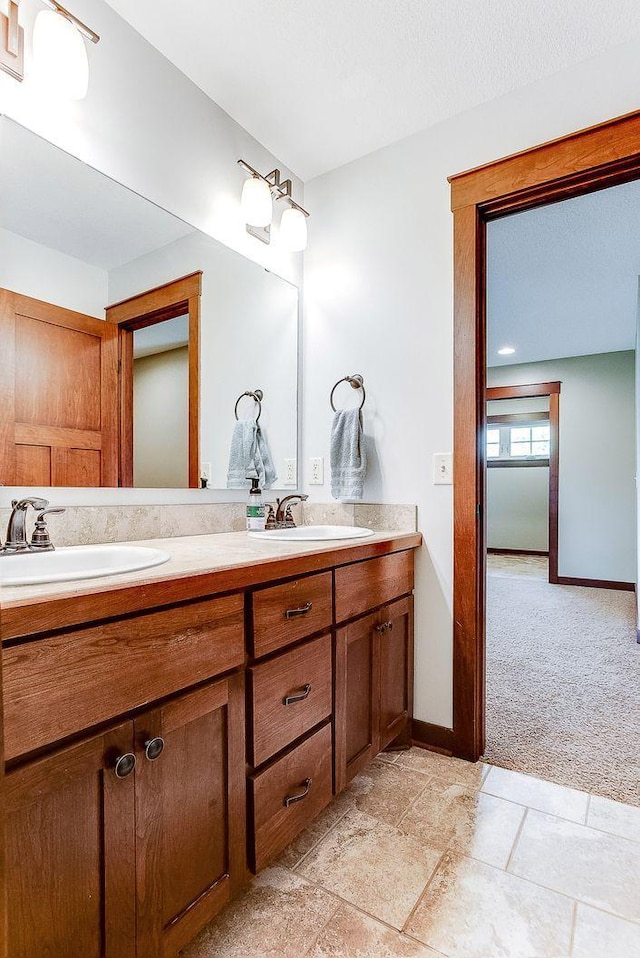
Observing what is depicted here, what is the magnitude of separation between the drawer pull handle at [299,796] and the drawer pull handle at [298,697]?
0.22 m

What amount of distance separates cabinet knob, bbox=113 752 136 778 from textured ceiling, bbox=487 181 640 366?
2633 millimetres

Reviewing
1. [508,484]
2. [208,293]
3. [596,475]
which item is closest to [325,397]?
[208,293]

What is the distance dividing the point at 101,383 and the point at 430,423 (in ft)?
3.81

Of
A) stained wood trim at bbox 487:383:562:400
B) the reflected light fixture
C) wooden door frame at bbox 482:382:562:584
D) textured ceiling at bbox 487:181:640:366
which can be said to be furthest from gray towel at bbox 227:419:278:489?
stained wood trim at bbox 487:383:562:400

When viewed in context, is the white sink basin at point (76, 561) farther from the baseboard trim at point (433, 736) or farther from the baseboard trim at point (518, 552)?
the baseboard trim at point (518, 552)

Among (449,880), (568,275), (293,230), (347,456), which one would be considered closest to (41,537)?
(347,456)

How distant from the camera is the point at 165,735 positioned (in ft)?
3.11

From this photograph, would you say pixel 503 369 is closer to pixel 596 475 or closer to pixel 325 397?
pixel 596 475

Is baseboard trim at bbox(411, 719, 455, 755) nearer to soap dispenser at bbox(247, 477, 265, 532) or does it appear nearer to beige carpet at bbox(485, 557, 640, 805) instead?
beige carpet at bbox(485, 557, 640, 805)

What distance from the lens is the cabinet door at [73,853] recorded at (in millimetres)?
737

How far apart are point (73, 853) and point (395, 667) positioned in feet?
3.98

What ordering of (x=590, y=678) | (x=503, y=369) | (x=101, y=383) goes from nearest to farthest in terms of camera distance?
(x=101, y=383)
(x=590, y=678)
(x=503, y=369)

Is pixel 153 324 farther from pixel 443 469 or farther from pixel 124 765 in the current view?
pixel 124 765

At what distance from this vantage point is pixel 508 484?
751cm
